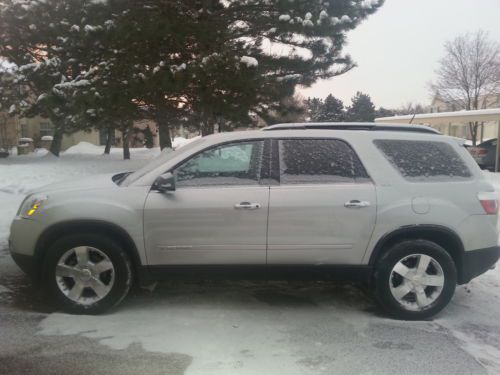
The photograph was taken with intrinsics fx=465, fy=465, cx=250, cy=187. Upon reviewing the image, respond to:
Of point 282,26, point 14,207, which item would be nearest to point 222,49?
point 282,26

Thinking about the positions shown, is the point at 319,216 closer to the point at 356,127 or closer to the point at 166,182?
the point at 356,127

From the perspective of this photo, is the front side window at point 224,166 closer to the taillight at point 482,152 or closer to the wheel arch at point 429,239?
the wheel arch at point 429,239

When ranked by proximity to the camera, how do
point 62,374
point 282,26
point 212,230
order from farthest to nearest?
point 282,26 → point 212,230 → point 62,374

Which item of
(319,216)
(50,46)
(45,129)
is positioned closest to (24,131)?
(45,129)

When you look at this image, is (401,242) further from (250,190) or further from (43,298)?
(43,298)

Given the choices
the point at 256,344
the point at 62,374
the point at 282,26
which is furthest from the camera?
the point at 282,26

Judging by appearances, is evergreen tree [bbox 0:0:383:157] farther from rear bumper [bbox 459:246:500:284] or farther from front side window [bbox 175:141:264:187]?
rear bumper [bbox 459:246:500:284]

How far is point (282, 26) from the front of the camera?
1331 cm

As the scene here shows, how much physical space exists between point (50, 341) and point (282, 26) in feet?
37.8

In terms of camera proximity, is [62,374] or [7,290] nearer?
[62,374]

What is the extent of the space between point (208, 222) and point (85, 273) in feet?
3.96

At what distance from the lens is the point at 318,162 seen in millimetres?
4312

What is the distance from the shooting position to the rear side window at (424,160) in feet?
14.2

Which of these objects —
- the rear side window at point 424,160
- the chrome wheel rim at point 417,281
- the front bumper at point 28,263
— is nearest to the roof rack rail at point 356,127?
the rear side window at point 424,160
